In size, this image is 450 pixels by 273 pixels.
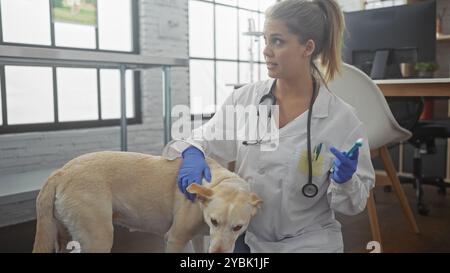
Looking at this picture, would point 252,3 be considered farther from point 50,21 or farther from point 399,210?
point 399,210

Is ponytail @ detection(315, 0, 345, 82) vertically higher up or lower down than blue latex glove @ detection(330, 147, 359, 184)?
higher up

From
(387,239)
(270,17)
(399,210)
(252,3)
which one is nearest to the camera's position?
(270,17)

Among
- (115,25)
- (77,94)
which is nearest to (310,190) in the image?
(77,94)

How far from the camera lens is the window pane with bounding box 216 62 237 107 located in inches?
174

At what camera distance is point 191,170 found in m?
1.01

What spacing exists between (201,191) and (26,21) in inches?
99.8

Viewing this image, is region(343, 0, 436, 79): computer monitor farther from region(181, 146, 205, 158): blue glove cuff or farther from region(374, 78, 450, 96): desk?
region(181, 146, 205, 158): blue glove cuff

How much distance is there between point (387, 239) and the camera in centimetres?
235

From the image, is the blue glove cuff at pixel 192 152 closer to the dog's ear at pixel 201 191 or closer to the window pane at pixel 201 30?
the dog's ear at pixel 201 191

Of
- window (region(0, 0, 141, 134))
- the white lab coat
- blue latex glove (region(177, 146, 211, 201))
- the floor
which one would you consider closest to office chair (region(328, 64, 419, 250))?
the floor

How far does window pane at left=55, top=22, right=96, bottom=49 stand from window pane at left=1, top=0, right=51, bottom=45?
0.08 meters
